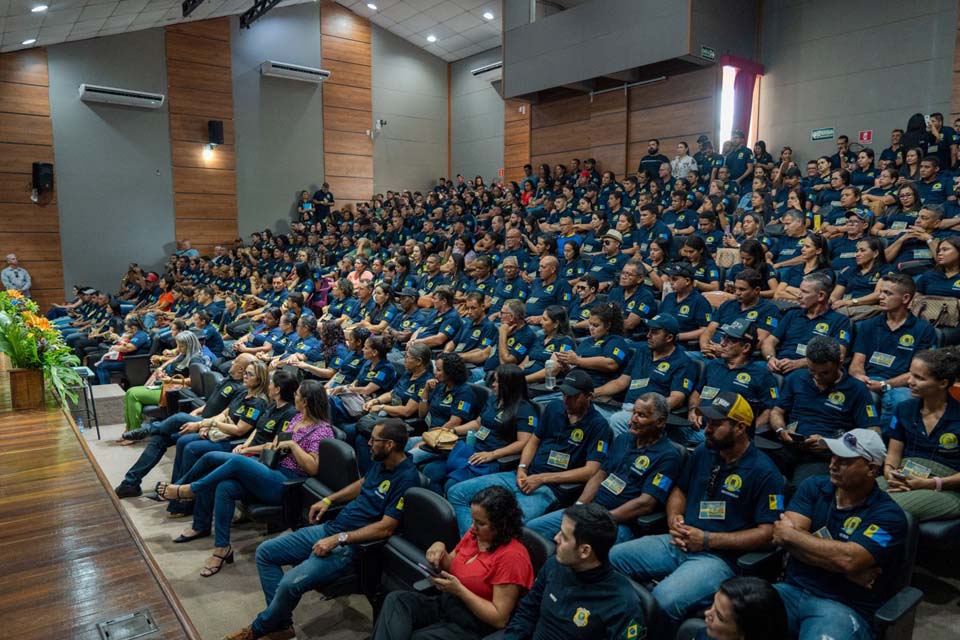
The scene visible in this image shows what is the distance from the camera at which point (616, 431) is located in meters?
3.14

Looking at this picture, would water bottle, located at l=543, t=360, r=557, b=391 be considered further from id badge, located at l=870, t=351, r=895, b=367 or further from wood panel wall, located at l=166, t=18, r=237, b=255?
wood panel wall, located at l=166, t=18, r=237, b=255

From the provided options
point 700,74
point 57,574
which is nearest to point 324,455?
point 57,574

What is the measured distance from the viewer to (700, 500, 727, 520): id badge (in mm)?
2223

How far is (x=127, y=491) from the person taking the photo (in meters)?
4.24

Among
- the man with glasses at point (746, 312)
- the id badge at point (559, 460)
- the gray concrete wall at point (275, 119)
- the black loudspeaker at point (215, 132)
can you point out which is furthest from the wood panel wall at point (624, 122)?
the id badge at point (559, 460)

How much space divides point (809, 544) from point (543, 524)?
0.99 m

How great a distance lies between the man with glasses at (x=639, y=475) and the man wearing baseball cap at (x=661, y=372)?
0.54 metres

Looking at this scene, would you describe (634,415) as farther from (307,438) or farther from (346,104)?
(346,104)

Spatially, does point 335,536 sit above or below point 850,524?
below

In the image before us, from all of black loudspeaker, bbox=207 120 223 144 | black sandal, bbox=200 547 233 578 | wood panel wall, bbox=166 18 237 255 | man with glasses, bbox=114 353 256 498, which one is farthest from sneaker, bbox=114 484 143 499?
black loudspeaker, bbox=207 120 223 144

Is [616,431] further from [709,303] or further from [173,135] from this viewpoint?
[173,135]

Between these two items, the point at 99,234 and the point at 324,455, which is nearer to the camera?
the point at 324,455

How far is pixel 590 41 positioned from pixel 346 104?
20.2 ft

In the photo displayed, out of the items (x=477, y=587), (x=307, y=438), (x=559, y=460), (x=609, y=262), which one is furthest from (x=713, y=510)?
(x=609, y=262)
